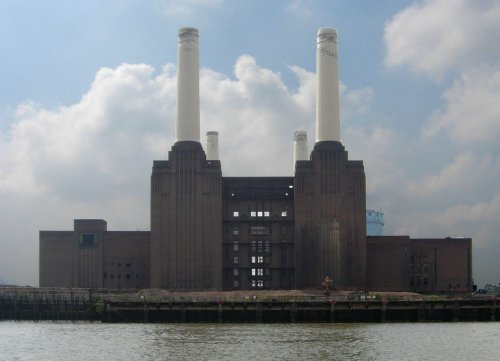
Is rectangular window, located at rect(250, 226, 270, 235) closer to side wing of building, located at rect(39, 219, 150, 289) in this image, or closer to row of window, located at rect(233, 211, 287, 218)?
row of window, located at rect(233, 211, 287, 218)

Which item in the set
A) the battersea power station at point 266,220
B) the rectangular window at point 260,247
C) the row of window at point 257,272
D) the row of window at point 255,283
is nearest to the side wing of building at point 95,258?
the battersea power station at point 266,220

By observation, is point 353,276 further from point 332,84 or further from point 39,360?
point 39,360

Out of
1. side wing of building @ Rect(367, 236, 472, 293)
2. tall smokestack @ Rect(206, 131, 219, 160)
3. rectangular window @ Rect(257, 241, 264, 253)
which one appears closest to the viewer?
rectangular window @ Rect(257, 241, 264, 253)

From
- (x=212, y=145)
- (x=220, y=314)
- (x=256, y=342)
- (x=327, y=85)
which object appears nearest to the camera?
(x=256, y=342)

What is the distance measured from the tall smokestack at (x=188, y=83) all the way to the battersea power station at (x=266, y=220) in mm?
125

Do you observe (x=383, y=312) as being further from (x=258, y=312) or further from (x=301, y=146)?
(x=301, y=146)

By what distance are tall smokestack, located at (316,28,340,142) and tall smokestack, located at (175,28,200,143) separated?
15.3 m

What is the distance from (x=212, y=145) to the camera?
14525 centimetres

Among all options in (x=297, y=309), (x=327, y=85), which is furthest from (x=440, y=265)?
(x=297, y=309)

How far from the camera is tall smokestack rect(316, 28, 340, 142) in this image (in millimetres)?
124875

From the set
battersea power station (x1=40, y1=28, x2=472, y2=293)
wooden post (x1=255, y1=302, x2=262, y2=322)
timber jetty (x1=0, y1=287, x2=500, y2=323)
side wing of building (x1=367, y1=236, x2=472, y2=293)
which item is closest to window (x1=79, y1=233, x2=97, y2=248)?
battersea power station (x1=40, y1=28, x2=472, y2=293)

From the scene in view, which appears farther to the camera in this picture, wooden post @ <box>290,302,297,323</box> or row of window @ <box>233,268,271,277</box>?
row of window @ <box>233,268,271,277</box>

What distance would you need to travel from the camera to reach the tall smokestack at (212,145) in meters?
144

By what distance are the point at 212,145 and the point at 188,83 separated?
2144cm
